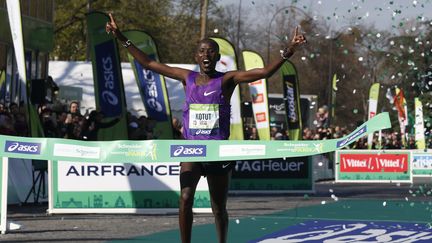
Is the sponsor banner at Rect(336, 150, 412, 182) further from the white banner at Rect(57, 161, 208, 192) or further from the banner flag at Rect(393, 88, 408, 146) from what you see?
the white banner at Rect(57, 161, 208, 192)

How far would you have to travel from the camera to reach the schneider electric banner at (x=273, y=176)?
24.7 metres

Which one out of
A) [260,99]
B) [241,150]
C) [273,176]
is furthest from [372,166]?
[241,150]

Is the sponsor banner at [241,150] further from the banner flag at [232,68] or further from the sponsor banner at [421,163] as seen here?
the sponsor banner at [421,163]

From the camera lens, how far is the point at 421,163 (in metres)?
36.6

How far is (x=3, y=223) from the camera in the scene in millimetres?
13297

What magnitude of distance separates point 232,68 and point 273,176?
2.69 metres

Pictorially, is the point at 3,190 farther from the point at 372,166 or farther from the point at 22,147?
the point at 372,166

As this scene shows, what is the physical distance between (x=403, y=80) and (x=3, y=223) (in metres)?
4.85

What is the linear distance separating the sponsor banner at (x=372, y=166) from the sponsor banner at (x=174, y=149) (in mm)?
21676

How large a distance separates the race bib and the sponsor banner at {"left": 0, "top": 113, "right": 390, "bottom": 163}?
116 mm

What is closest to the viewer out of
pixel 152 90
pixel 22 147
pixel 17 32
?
pixel 22 147

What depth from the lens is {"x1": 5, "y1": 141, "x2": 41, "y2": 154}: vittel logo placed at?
1140 centimetres

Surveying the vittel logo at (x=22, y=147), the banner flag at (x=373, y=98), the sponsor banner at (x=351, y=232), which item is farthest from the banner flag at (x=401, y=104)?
the vittel logo at (x=22, y=147)

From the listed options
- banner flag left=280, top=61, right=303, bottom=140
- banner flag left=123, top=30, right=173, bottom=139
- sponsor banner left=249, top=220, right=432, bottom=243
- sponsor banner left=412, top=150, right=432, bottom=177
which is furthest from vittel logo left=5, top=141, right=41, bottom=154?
sponsor banner left=412, top=150, right=432, bottom=177
